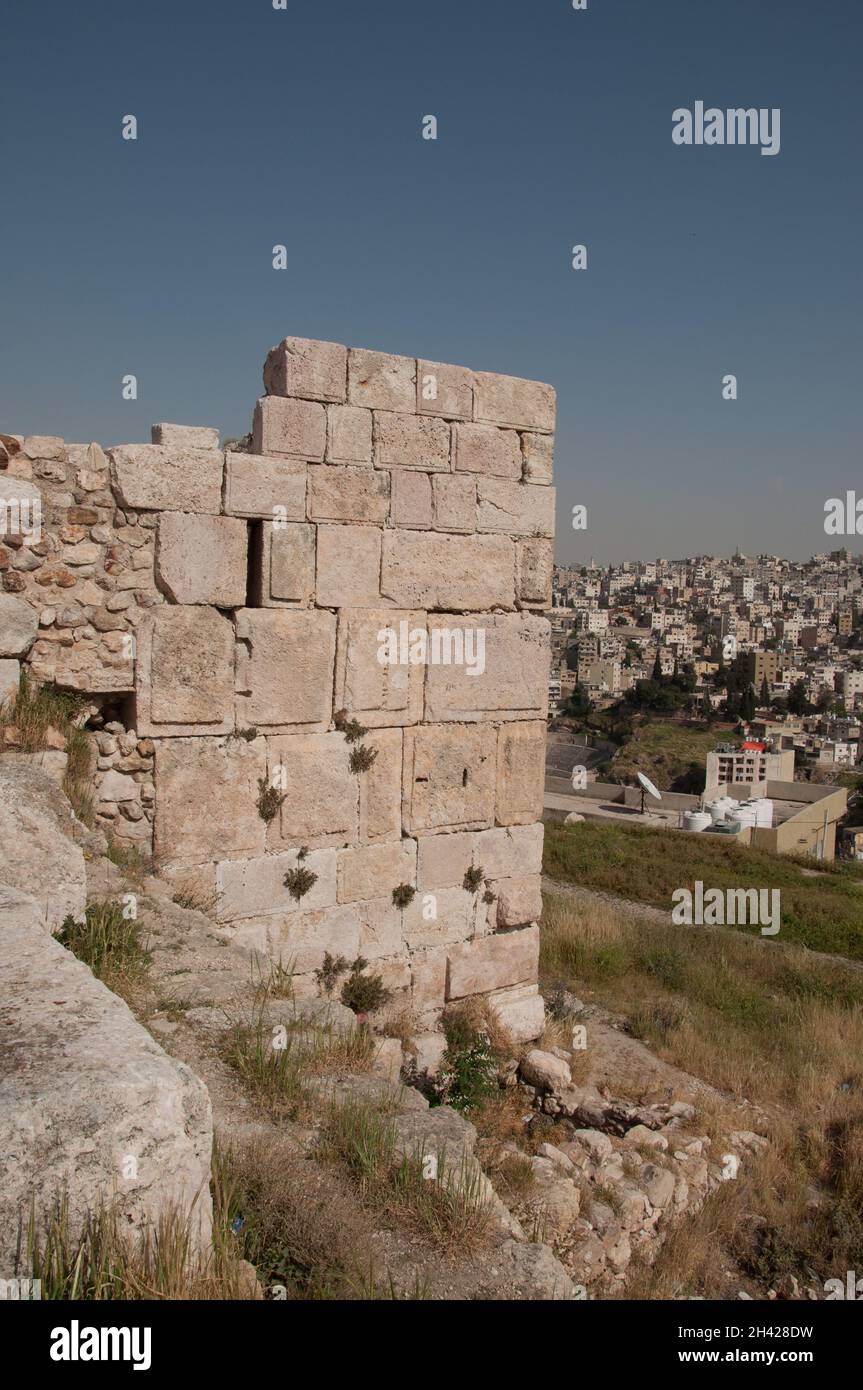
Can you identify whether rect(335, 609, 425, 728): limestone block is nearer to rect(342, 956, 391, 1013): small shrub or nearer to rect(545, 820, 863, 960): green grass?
rect(342, 956, 391, 1013): small shrub

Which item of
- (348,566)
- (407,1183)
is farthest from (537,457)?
(407,1183)

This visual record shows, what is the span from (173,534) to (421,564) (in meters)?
1.52

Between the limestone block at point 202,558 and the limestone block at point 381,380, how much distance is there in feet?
3.50

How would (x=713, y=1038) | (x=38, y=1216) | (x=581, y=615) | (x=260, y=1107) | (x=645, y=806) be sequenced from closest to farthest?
(x=38, y=1216)
(x=260, y=1107)
(x=713, y=1038)
(x=645, y=806)
(x=581, y=615)

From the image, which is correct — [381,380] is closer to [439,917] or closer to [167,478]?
[167,478]

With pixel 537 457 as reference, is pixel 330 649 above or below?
below

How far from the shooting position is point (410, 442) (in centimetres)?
572

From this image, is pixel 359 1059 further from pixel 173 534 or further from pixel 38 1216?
pixel 173 534

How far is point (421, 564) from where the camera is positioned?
5812 millimetres

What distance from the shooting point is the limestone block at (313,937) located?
17.9 ft

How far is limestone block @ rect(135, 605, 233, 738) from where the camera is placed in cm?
505

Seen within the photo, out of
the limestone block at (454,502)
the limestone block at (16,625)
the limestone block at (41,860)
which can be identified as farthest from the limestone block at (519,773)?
the limestone block at (41,860)

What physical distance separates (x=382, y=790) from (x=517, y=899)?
1341 millimetres

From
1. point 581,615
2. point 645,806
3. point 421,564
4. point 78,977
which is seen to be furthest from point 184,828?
point 581,615
